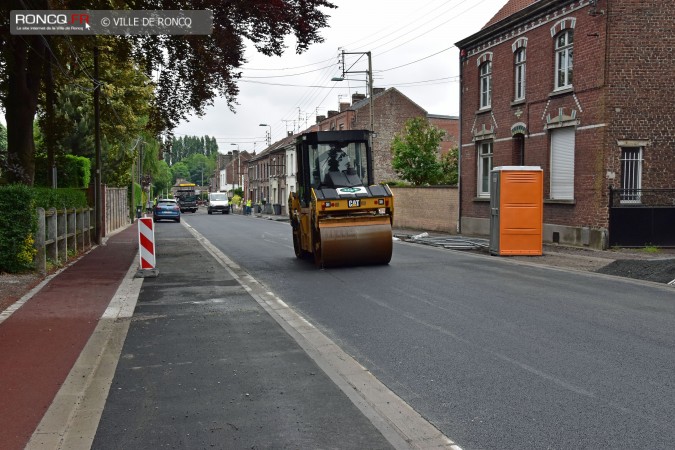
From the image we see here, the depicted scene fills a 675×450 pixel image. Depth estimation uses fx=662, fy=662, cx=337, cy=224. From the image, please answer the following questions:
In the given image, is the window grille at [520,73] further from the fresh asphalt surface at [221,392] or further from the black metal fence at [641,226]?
the fresh asphalt surface at [221,392]

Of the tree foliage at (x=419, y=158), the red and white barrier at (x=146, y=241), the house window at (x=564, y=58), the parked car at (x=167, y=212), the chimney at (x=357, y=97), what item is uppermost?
the chimney at (x=357, y=97)

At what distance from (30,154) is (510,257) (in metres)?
13.2

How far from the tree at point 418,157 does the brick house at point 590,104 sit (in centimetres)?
1327

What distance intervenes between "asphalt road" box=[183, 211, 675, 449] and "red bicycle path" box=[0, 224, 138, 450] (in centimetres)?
272

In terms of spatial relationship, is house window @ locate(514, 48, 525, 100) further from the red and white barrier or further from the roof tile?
the red and white barrier

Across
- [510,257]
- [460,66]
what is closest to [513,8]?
[460,66]

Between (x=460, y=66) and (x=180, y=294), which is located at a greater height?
(x=460, y=66)

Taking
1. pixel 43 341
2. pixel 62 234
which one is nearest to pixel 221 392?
pixel 43 341

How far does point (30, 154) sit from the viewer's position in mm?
17703

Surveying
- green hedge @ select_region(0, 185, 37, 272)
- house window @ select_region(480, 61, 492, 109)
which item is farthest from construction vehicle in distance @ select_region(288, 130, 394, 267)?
house window @ select_region(480, 61, 492, 109)

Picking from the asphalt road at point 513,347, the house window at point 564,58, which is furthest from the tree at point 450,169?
the asphalt road at point 513,347

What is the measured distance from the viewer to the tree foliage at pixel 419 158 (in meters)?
38.7

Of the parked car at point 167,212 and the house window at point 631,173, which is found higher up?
the house window at point 631,173

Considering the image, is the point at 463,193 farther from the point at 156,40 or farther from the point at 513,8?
the point at 156,40
